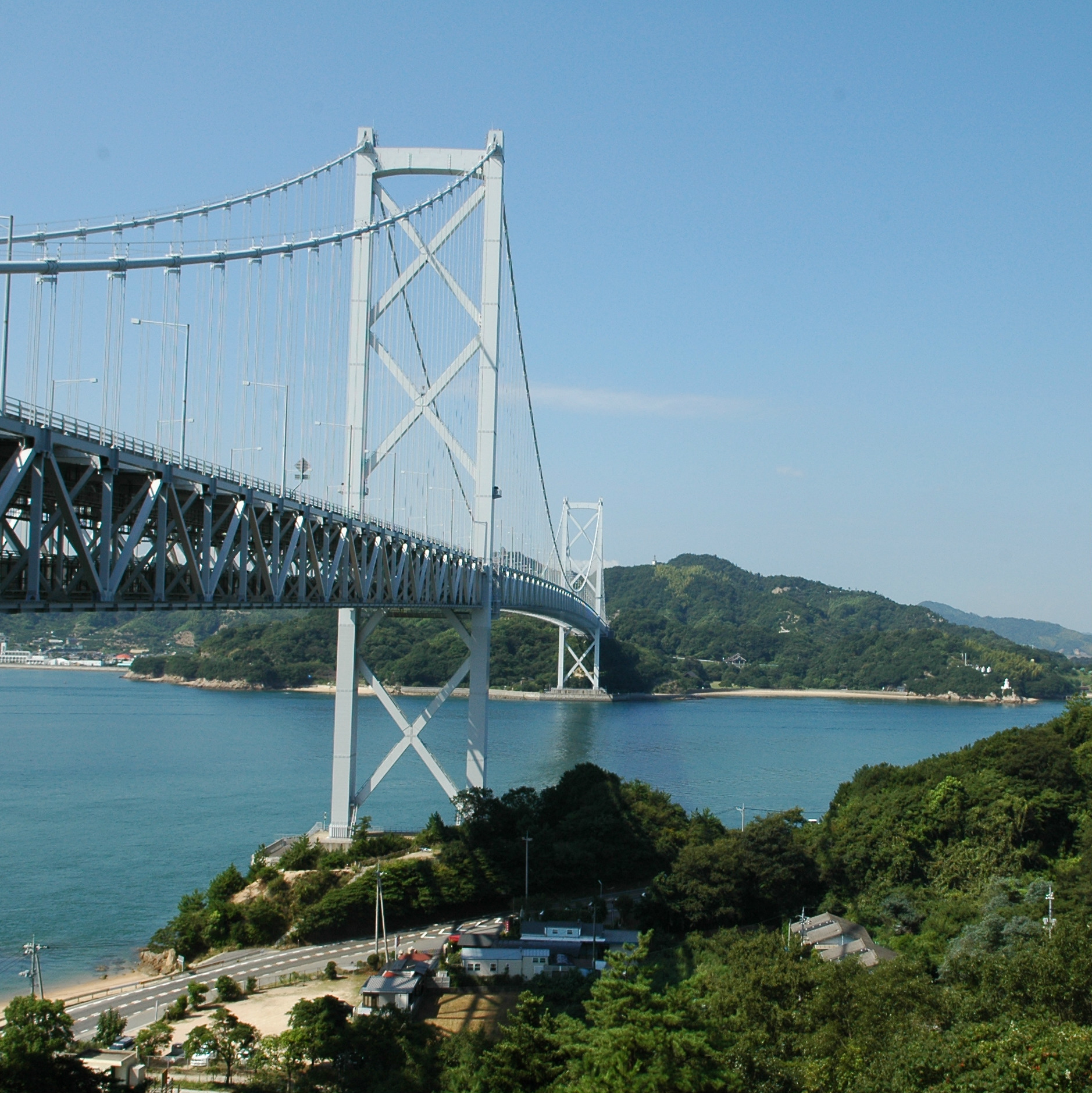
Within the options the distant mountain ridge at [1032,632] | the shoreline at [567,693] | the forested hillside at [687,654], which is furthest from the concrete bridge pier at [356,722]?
the distant mountain ridge at [1032,632]

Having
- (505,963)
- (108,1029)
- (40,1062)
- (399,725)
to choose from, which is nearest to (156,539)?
(40,1062)

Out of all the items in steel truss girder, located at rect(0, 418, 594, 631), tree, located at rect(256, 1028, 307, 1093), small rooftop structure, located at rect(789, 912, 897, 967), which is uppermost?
steel truss girder, located at rect(0, 418, 594, 631)

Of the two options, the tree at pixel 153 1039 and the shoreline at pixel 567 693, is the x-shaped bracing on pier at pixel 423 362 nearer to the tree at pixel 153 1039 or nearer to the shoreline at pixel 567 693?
the tree at pixel 153 1039

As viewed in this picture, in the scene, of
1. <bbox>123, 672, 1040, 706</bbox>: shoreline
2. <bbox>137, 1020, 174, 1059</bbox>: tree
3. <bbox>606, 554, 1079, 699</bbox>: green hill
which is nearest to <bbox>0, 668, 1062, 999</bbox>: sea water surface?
<bbox>123, 672, 1040, 706</bbox>: shoreline

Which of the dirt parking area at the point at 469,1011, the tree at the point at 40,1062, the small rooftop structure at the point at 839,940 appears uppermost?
the tree at the point at 40,1062

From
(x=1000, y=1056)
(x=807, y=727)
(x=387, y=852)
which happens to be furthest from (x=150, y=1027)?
(x=807, y=727)

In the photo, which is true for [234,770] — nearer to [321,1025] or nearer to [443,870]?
Result: [443,870]

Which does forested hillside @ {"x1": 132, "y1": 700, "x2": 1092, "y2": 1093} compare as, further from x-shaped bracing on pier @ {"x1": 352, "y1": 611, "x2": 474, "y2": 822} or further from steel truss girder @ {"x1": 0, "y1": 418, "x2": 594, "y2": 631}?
steel truss girder @ {"x1": 0, "y1": 418, "x2": 594, "y2": 631}
